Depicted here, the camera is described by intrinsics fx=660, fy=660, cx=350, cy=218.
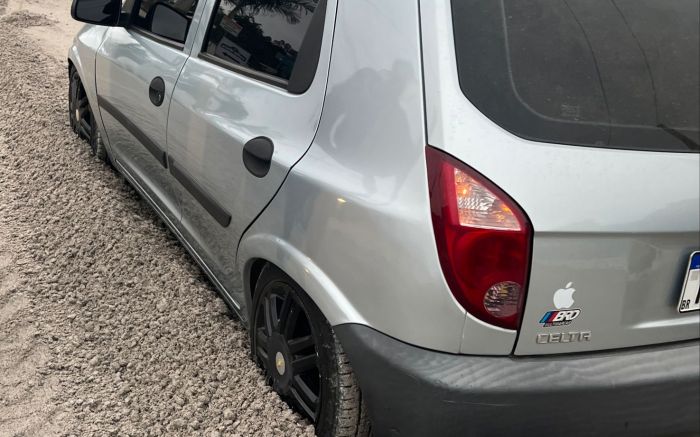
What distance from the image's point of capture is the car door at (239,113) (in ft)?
6.75

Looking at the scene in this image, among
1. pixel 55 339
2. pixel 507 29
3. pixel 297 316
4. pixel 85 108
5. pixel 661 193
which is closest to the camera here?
pixel 661 193

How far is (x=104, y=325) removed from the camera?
2.89m

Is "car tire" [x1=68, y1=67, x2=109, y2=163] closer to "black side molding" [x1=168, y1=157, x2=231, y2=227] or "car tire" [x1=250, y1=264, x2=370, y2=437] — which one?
"black side molding" [x1=168, y1=157, x2=231, y2=227]

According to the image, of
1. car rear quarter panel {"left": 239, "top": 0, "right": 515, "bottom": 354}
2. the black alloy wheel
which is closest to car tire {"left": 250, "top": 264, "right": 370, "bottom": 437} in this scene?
the black alloy wheel

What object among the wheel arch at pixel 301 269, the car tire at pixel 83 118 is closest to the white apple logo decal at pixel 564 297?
the wheel arch at pixel 301 269

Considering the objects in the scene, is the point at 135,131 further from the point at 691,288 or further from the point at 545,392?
the point at 691,288

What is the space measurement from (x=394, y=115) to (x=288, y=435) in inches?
44.6

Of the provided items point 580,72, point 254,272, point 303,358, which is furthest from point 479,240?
point 254,272

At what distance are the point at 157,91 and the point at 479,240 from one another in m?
1.92

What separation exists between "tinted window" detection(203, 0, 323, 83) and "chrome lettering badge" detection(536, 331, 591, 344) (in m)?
1.16

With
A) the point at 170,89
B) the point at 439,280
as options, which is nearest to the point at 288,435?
the point at 439,280

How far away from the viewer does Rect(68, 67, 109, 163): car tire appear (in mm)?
4504

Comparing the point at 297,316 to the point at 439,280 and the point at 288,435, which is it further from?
the point at 439,280

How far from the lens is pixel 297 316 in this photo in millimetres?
2146
